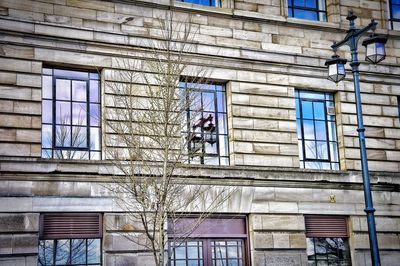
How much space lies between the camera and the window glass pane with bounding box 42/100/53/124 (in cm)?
1644

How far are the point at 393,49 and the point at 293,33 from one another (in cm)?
385

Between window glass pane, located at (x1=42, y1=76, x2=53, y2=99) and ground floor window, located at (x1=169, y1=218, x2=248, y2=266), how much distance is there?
15.7ft

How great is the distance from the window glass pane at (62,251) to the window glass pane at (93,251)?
20.9 inches

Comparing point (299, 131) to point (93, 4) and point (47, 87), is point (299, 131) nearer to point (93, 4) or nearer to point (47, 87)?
point (93, 4)

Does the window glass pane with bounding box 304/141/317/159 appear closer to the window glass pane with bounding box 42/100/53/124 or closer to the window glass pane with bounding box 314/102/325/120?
the window glass pane with bounding box 314/102/325/120

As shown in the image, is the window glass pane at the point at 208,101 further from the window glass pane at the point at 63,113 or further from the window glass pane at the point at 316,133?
the window glass pane at the point at 63,113

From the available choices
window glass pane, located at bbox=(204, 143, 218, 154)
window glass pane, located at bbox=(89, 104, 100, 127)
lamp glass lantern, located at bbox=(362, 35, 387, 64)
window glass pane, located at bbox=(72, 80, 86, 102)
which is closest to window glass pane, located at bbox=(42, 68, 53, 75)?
→ window glass pane, located at bbox=(72, 80, 86, 102)

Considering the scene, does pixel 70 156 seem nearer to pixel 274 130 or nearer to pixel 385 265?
pixel 274 130

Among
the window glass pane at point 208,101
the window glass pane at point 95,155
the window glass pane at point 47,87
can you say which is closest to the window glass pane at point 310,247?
the window glass pane at point 208,101

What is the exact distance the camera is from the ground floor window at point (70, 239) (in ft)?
51.1

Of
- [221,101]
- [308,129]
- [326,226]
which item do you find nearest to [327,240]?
[326,226]

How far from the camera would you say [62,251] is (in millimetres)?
15742

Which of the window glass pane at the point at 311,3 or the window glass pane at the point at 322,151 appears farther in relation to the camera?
the window glass pane at the point at 311,3

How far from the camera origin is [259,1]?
781 inches
